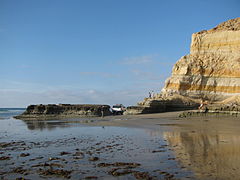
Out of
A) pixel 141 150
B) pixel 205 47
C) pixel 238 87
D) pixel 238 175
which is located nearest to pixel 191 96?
pixel 238 87

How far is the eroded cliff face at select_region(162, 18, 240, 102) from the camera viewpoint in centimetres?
3538

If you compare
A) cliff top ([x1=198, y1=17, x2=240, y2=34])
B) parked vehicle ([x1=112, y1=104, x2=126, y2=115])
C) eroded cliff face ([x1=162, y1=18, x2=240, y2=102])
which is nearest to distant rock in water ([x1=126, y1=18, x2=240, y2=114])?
eroded cliff face ([x1=162, y1=18, x2=240, y2=102])

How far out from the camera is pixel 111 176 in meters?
5.84

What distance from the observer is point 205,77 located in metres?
36.9

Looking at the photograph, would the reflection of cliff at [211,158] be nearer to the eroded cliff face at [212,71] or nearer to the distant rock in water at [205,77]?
the distant rock in water at [205,77]

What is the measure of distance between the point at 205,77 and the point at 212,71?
1.38 meters

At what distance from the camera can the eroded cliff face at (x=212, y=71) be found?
35.4m

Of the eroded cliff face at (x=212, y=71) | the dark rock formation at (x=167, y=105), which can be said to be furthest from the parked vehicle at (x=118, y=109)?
the dark rock formation at (x=167, y=105)

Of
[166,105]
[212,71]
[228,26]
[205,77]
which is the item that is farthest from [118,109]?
[228,26]

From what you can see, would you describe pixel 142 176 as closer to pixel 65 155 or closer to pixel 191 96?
pixel 65 155

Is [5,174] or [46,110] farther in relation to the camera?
[46,110]

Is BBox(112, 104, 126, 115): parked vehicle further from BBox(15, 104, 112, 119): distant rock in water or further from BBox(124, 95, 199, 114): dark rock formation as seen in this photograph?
BBox(124, 95, 199, 114): dark rock formation

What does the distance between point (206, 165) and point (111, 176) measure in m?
2.58

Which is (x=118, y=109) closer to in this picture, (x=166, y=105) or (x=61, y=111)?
(x=61, y=111)
